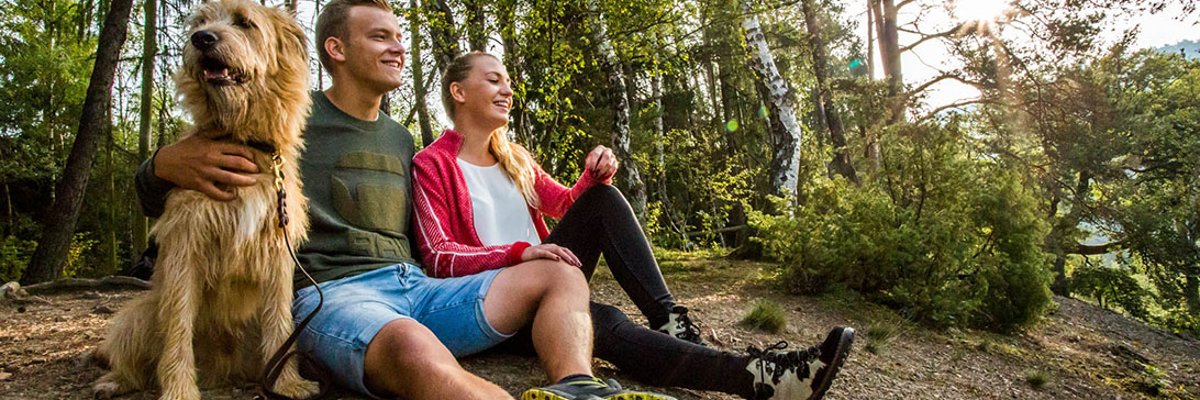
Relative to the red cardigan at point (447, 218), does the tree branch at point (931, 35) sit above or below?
above

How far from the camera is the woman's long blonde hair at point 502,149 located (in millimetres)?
3363

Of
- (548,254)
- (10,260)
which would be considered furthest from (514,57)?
(10,260)

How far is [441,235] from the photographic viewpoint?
2967mm

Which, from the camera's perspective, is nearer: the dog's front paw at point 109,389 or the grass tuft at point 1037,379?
the dog's front paw at point 109,389

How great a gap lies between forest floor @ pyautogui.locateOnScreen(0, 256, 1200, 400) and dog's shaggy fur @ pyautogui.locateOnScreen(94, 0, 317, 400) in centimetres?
19

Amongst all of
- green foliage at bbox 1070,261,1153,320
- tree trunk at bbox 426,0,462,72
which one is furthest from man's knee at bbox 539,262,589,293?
green foliage at bbox 1070,261,1153,320

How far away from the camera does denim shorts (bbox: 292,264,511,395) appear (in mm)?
2340

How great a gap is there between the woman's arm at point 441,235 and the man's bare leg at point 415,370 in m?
0.57

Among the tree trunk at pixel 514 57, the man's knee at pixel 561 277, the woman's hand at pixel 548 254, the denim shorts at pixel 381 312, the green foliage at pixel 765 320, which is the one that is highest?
the tree trunk at pixel 514 57

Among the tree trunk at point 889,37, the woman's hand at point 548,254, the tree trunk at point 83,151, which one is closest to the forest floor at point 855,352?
the woman's hand at point 548,254

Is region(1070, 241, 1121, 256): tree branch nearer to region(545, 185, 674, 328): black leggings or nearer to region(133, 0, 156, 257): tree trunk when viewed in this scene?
region(545, 185, 674, 328): black leggings

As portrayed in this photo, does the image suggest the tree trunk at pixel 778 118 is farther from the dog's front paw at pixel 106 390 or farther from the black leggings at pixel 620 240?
the dog's front paw at pixel 106 390

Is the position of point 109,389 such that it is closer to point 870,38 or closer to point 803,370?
point 803,370

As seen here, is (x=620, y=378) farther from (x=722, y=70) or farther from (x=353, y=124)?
(x=722, y=70)
